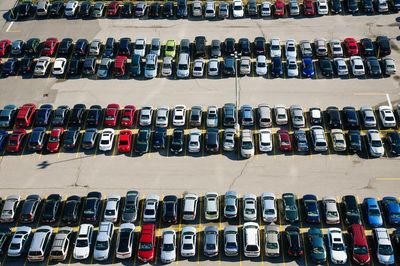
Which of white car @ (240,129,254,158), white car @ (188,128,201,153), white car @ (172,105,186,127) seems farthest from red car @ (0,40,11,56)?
white car @ (240,129,254,158)

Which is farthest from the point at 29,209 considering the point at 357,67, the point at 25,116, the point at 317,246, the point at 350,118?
the point at 357,67

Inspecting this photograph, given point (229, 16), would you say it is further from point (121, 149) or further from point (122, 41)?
point (121, 149)

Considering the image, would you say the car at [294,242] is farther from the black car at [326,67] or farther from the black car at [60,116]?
the black car at [60,116]

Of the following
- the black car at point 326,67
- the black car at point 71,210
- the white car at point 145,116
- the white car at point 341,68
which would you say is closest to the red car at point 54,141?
the black car at point 71,210

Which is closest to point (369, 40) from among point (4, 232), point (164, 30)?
point (164, 30)

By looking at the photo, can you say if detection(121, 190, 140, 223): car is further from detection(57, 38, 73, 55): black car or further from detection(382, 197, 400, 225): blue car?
detection(57, 38, 73, 55): black car

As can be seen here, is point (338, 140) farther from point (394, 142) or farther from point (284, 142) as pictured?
point (394, 142)

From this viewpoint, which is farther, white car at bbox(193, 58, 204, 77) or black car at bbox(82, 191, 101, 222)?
white car at bbox(193, 58, 204, 77)
